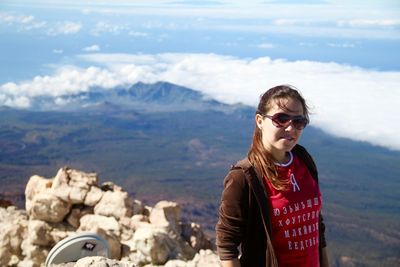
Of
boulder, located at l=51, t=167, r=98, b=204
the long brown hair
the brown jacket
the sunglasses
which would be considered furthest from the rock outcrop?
the sunglasses

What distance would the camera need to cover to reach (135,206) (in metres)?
19.1

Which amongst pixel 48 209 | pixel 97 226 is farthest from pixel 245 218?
pixel 48 209

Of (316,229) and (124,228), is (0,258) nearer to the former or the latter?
(124,228)

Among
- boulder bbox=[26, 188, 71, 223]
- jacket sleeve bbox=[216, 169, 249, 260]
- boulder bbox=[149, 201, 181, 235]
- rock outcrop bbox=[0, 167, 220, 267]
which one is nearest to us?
jacket sleeve bbox=[216, 169, 249, 260]

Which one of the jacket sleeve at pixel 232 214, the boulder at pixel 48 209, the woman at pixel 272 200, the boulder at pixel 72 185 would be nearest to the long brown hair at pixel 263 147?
the woman at pixel 272 200

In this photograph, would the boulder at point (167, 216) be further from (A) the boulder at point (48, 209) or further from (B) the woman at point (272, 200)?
(B) the woman at point (272, 200)

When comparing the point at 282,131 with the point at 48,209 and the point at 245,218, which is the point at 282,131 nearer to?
the point at 245,218

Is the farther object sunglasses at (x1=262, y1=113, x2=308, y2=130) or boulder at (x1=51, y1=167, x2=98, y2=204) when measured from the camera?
boulder at (x1=51, y1=167, x2=98, y2=204)

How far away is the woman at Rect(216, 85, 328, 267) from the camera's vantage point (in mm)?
5453

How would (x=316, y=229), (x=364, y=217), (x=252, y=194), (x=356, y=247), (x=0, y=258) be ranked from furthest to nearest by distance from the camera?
1. (x=364, y=217)
2. (x=356, y=247)
3. (x=0, y=258)
4. (x=316, y=229)
5. (x=252, y=194)

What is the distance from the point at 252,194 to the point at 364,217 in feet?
613

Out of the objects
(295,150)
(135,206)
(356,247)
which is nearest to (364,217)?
(356,247)

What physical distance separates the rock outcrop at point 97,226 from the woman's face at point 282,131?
360 inches

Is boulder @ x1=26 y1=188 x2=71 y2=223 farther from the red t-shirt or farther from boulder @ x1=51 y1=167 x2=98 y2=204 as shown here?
the red t-shirt
